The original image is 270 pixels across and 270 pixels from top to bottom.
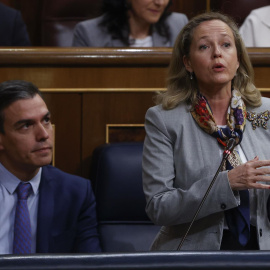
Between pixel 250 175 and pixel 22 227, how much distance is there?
1.19ft

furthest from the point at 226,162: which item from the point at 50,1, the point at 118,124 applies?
the point at 50,1

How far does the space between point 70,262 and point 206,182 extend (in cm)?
47

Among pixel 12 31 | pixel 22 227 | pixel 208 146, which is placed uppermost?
pixel 12 31

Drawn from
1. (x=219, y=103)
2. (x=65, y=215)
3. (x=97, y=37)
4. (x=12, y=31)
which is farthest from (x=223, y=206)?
(x=12, y=31)

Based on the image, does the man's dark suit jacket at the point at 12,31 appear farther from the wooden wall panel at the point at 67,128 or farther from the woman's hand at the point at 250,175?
the woman's hand at the point at 250,175

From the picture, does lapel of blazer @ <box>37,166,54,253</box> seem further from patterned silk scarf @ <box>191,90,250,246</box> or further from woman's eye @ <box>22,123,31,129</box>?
patterned silk scarf @ <box>191,90,250,246</box>

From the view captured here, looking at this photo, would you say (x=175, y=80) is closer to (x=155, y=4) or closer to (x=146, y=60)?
(x=146, y=60)

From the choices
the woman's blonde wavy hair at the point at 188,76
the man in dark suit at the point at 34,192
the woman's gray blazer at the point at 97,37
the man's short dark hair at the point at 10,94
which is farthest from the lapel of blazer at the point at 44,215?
the woman's gray blazer at the point at 97,37

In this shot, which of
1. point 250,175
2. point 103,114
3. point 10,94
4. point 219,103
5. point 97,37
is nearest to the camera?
point 250,175

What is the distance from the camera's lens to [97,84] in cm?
127

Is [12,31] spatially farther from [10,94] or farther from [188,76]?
[188,76]

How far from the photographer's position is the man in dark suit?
99cm

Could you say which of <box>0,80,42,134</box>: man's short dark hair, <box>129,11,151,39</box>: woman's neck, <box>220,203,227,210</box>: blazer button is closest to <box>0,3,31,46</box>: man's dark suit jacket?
<box>129,11,151,39</box>: woman's neck

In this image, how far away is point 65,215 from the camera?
1.02 meters
